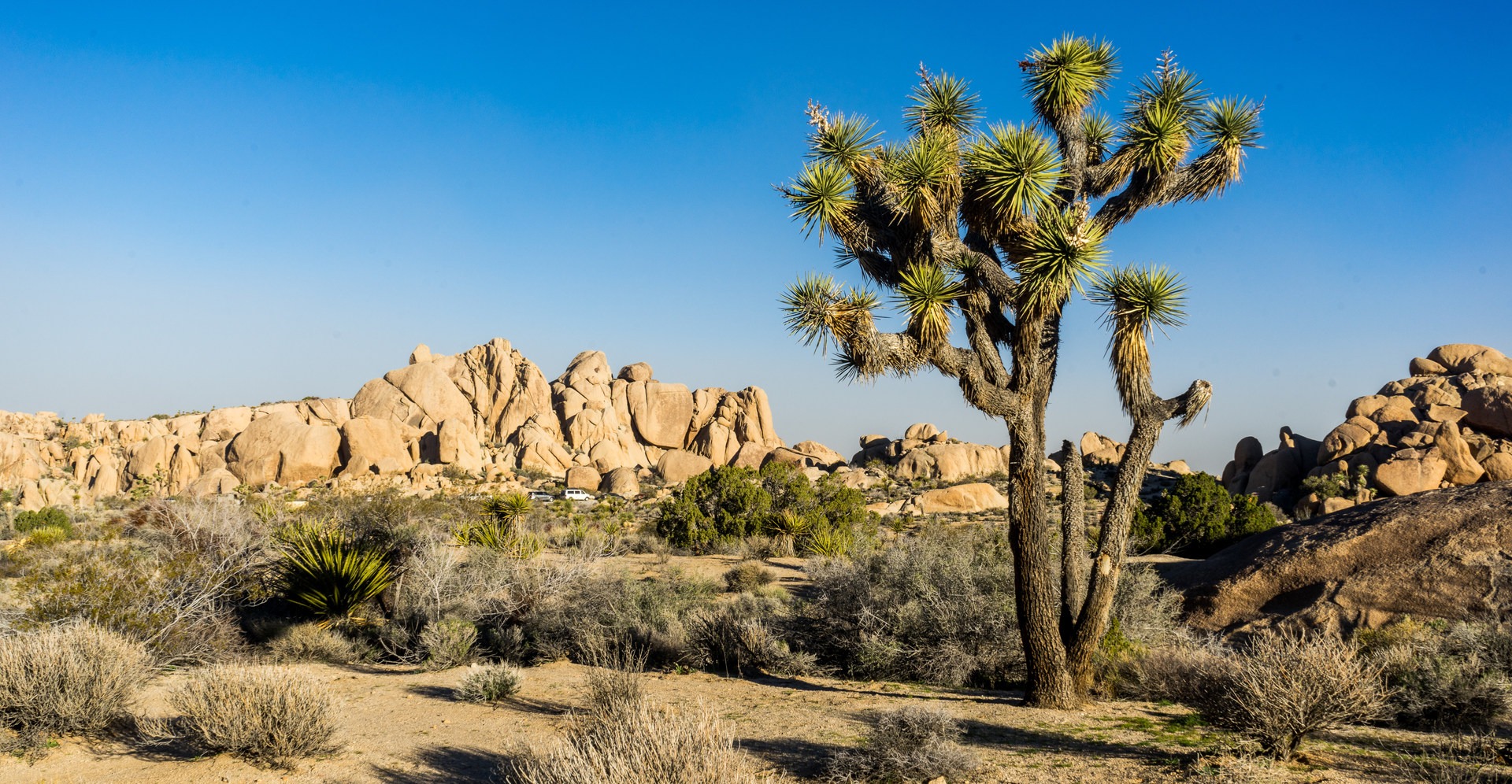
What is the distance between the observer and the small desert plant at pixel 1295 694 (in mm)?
5781

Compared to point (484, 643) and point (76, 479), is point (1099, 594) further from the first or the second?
point (76, 479)

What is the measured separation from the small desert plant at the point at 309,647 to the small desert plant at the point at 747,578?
701cm

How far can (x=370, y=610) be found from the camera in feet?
47.0

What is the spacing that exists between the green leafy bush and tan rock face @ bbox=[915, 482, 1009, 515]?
41.8ft

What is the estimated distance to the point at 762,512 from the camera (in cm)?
2491

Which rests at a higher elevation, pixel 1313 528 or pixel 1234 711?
pixel 1313 528

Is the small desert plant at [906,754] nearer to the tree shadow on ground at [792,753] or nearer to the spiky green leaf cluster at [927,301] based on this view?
the tree shadow on ground at [792,753]

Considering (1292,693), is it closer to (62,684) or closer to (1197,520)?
(62,684)

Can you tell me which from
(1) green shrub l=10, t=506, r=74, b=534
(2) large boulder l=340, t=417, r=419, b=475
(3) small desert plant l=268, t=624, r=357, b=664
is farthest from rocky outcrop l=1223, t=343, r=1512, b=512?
(2) large boulder l=340, t=417, r=419, b=475

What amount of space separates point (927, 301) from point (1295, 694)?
430 centimetres

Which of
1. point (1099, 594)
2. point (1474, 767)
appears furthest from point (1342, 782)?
point (1099, 594)

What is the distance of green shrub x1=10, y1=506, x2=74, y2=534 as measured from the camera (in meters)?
30.0

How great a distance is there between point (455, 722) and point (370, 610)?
702cm

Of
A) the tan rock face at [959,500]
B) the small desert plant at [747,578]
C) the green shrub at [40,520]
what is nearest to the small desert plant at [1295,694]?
the small desert plant at [747,578]
